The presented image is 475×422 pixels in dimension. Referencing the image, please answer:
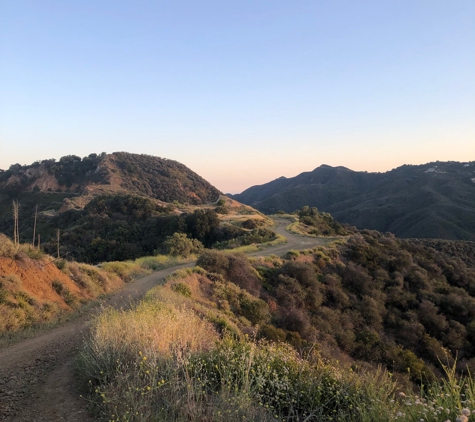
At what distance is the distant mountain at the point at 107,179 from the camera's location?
234 ft

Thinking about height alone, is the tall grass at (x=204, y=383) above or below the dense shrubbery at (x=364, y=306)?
above

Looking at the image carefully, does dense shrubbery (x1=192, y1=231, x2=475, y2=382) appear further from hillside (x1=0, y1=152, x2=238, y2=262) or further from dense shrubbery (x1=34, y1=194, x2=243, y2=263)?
hillside (x1=0, y1=152, x2=238, y2=262)

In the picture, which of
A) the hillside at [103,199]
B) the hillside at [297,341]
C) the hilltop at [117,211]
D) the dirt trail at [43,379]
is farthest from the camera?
the hillside at [103,199]

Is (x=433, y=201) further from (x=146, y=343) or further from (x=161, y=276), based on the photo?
(x=146, y=343)

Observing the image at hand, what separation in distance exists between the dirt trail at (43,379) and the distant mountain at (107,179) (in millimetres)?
61440

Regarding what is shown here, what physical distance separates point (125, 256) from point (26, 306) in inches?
846

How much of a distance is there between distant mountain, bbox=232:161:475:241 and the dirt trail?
75.1 meters

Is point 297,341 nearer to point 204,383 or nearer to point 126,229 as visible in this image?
point 204,383

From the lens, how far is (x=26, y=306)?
8.80 metres

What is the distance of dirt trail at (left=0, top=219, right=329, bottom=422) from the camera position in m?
4.32

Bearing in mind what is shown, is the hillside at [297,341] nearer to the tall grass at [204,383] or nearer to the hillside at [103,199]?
the tall grass at [204,383]

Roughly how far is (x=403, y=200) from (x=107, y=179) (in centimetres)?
8344

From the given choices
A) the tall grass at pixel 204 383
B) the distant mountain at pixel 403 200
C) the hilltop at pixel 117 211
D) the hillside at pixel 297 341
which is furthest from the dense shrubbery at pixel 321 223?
the tall grass at pixel 204 383

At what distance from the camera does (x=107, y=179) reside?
71.6 m
